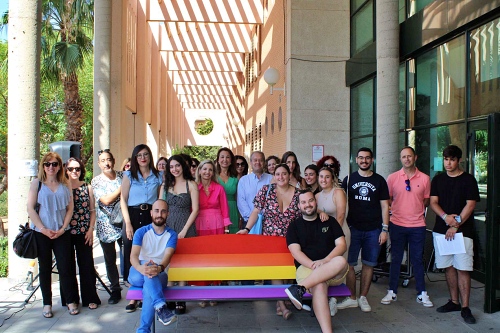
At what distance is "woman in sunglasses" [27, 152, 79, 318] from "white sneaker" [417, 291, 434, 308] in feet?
13.1

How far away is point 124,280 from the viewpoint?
21.9ft

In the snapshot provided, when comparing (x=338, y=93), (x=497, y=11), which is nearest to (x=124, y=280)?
(x=497, y=11)

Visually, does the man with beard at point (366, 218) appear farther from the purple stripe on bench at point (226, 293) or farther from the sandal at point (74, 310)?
the sandal at point (74, 310)

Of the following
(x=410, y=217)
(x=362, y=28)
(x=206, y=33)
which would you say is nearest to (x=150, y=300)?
(x=410, y=217)

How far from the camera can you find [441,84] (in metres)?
8.20

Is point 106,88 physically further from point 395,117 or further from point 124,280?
point 395,117

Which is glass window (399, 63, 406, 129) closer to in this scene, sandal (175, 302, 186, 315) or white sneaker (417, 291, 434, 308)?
white sneaker (417, 291, 434, 308)

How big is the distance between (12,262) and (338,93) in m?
8.60

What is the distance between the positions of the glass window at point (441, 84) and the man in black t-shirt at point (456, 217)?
91.9 inches

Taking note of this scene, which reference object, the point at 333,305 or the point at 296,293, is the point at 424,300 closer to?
the point at 333,305

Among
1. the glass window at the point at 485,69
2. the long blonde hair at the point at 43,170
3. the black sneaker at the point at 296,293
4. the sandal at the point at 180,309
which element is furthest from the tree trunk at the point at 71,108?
the black sneaker at the point at 296,293

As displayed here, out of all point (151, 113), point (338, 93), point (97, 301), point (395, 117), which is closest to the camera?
point (97, 301)

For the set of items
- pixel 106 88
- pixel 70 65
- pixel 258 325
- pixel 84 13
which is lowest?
pixel 258 325

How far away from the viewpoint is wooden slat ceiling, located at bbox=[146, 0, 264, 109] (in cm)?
1927
